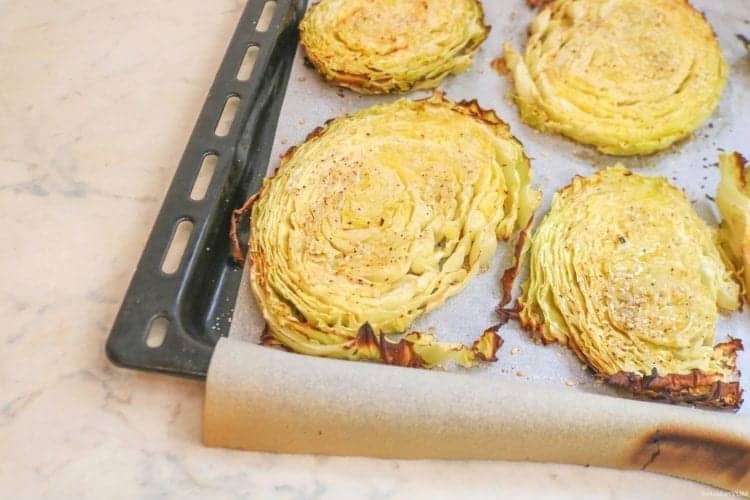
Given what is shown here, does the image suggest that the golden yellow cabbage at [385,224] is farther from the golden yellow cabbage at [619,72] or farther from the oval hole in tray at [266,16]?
the oval hole in tray at [266,16]

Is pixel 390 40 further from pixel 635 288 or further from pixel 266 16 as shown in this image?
pixel 635 288

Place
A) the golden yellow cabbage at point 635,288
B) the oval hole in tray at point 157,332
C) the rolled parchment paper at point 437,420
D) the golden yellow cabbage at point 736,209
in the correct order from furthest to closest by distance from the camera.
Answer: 1. the golden yellow cabbage at point 736,209
2. the golden yellow cabbage at point 635,288
3. the oval hole in tray at point 157,332
4. the rolled parchment paper at point 437,420

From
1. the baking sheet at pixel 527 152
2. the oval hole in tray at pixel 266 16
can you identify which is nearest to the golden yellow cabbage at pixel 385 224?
the baking sheet at pixel 527 152

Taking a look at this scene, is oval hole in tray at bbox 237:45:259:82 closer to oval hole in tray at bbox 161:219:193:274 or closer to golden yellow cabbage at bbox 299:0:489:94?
golden yellow cabbage at bbox 299:0:489:94

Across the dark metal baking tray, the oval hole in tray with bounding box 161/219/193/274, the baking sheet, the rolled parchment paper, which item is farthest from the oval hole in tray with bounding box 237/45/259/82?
the rolled parchment paper

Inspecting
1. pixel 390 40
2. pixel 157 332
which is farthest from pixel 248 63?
pixel 157 332
